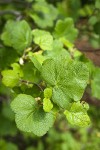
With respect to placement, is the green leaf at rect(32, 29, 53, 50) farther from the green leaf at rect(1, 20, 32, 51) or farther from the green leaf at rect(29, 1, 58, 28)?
the green leaf at rect(29, 1, 58, 28)

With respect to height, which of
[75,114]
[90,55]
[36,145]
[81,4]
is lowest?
[36,145]

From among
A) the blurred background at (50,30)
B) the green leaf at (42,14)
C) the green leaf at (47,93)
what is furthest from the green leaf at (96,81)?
the green leaf at (42,14)

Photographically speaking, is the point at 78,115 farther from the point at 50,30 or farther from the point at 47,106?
the point at 50,30

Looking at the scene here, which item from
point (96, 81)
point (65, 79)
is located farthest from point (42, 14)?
point (65, 79)

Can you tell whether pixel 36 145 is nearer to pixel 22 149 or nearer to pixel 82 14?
pixel 22 149

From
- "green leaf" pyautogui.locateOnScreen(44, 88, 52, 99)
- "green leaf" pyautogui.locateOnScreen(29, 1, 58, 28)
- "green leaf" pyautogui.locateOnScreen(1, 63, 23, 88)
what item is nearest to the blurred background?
"green leaf" pyautogui.locateOnScreen(29, 1, 58, 28)

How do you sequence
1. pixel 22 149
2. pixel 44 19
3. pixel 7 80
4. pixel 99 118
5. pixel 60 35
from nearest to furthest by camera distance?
pixel 7 80 < pixel 60 35 < pixel 44 19 < pixel 99 118 < pixel 22 149

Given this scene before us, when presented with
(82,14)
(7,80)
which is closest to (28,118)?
(7,80)
